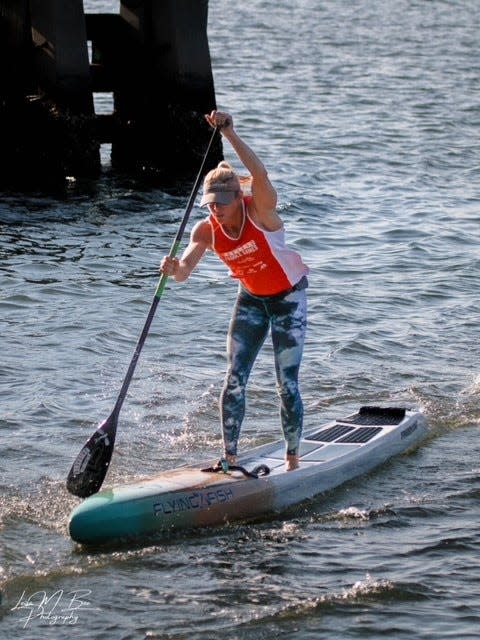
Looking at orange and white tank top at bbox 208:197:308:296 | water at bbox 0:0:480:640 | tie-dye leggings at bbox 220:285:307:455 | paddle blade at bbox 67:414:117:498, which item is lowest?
water at bbox 0:0:480:640

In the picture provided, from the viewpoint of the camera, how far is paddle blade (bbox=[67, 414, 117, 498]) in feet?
28.0

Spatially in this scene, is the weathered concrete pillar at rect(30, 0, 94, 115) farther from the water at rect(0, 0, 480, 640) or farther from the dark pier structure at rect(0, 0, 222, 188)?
the water at rect(0, 0, 480, 640)

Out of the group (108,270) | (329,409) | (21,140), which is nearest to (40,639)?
(329,409)

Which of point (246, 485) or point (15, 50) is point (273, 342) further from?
point (15, 50)

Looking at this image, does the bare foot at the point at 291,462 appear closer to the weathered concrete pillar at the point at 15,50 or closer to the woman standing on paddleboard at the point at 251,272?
the woman standing on paddleboard at the point at 251,272

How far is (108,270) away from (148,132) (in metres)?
5.03

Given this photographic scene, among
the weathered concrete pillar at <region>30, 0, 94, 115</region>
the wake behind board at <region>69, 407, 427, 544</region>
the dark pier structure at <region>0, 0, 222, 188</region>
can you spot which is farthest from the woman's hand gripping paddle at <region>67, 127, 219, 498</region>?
the dark pier structure at <region>0, 0, 222, 188</region>

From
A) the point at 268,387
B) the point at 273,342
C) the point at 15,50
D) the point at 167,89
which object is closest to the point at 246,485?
the point at 273,342

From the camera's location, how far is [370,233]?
57.5 ft

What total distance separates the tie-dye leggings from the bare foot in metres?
0.24

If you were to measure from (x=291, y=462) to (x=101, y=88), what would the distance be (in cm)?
1121

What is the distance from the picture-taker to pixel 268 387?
453 inches

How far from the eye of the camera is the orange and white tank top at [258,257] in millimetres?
8258

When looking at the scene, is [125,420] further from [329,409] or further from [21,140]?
[21,140]
